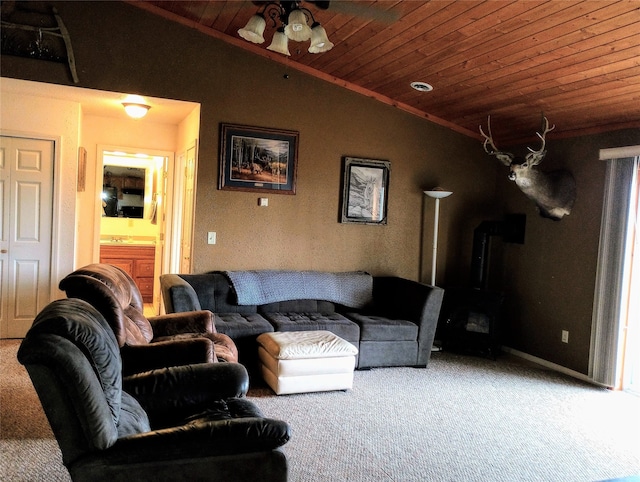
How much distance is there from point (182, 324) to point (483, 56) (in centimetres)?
302

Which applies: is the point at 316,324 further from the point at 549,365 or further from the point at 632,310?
the point at 632,310

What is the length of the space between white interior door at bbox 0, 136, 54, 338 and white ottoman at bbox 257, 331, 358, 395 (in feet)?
8.31

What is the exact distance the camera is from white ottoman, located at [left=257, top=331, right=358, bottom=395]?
376 cm

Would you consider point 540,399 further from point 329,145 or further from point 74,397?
point 74,397

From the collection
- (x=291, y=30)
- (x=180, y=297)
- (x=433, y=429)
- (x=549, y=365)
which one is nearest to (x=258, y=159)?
(x=180, y=297)

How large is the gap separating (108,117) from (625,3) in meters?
4.94

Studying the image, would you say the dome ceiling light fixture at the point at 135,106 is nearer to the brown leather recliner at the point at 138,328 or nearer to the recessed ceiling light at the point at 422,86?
the brown leather recliner at the point at 138,328

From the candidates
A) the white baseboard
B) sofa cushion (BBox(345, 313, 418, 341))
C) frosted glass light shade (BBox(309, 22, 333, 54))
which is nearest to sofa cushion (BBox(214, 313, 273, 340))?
sofa cushion (BBox(345, 313, 418, 341))

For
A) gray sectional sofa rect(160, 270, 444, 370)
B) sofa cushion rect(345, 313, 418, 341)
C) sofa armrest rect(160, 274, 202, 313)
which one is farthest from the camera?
sofa cushion rect(345, 313, 418, 341)

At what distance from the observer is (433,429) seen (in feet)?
10.8

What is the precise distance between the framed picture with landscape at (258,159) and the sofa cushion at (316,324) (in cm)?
129

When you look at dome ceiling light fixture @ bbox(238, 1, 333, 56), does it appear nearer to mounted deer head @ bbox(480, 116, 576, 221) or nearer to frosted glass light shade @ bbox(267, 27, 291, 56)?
frosted glass light shade @ bbox(267, 27, 291, 56)

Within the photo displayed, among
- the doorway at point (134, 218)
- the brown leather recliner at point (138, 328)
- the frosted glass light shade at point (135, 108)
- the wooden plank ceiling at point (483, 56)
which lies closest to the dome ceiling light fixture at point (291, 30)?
the wooden plank ceiling at point (483, 56)

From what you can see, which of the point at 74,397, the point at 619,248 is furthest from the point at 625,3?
the point at 74,397
